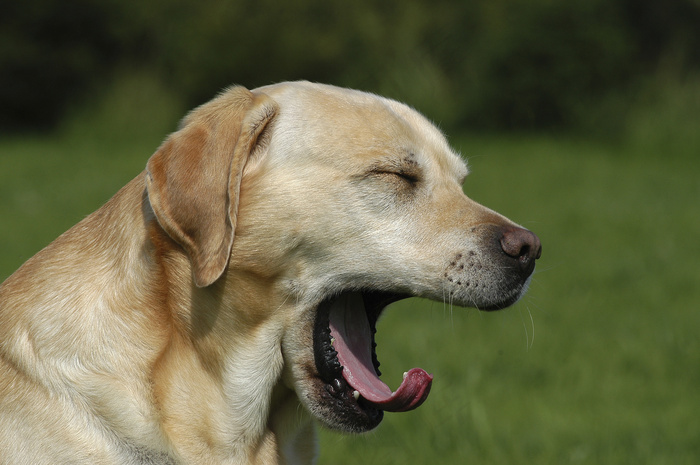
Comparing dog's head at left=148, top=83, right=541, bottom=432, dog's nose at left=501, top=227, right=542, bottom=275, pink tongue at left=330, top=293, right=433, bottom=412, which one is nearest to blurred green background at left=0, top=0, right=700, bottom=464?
pink tongue at left=330, top=293, right=433, bottom=412

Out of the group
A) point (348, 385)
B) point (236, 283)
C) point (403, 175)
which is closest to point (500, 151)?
point (403, 175)

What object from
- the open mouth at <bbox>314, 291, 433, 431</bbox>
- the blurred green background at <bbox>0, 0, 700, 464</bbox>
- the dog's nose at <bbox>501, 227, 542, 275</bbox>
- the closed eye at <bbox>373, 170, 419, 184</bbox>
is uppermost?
the closed eye at <bbox>373, 170, 419, 184</bbox>

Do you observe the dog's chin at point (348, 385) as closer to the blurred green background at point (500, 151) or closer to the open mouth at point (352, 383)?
the open mouth at point (352, 383)

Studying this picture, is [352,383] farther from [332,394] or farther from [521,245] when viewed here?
[521,245]

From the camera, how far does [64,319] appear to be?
301cm

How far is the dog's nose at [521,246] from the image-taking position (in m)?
3.18

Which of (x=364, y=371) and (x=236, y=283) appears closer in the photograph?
(x=236, y=283)

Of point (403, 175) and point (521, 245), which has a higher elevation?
point (403, 175)

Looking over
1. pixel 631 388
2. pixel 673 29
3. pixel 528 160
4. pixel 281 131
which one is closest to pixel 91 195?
pixel 528 160

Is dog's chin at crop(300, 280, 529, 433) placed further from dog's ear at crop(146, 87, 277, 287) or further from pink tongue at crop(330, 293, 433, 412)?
dog's ear at crop(146, 87, 277, 287)

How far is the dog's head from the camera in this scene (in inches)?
118

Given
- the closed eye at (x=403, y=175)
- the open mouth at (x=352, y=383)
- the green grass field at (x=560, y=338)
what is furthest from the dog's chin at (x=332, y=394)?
the closed eye at (x=403, y=175)

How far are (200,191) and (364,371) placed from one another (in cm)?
91

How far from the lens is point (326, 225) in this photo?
10.2 ft
